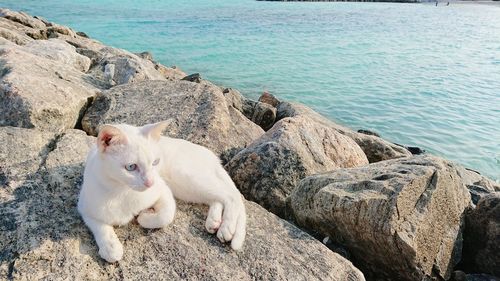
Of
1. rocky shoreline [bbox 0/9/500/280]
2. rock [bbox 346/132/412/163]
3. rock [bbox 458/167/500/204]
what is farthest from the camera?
rock [bbox 346/132/412/163]

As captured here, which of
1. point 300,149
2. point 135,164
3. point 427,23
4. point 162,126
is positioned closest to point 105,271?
point 135,164

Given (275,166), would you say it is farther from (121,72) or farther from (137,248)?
(121,72)

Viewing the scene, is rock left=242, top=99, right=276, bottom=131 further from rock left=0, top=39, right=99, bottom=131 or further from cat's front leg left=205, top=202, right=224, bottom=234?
cat's front leg left=205, top=202, right=224, bottom=234

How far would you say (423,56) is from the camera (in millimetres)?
24688

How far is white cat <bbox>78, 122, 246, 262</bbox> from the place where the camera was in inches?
111

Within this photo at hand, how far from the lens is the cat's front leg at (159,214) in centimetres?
327

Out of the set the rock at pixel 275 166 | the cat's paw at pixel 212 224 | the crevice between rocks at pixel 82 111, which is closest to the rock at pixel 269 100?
the rock at pixel 275 166

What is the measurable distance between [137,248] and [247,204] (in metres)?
1.32

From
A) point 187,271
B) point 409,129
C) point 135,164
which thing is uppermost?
point 135,164

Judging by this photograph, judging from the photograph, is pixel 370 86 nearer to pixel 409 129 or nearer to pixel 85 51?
pixel 409 129

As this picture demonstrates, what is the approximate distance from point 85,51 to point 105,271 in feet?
31.2

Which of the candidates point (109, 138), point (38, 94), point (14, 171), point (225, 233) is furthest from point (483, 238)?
point (38, 94)

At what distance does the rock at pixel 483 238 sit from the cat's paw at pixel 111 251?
3.76m

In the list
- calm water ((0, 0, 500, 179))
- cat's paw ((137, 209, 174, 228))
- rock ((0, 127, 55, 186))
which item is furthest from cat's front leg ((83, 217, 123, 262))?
calm water ((0, 0, 500, 179))
